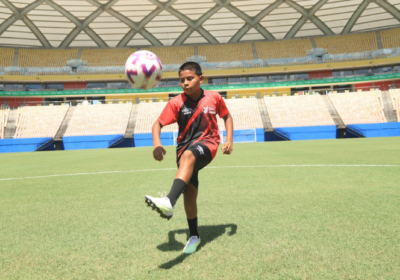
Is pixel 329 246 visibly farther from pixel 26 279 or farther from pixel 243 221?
pixel 26 279

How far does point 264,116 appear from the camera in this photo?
116 ft

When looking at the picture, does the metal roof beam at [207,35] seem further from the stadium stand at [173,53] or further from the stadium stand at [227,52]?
the stadium stand at [173,53]

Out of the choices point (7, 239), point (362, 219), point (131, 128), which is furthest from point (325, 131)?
point (7, 239)

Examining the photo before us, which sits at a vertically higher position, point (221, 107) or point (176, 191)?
point (221, 107)

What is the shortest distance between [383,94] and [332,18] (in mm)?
16646

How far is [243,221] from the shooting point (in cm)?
353

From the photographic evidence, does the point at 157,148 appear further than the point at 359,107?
No

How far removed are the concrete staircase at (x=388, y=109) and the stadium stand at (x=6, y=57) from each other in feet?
173

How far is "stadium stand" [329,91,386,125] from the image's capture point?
106 ft

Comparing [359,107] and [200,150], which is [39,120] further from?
[200,150]

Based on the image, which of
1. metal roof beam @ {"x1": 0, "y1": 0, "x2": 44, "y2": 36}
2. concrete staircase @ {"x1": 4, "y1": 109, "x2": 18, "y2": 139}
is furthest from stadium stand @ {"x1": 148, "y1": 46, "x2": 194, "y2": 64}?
concrete staircase @ {"x1": 4, "y1": 109, "x2": 18, "y2": 139}

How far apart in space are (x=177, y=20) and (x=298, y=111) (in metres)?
23.6

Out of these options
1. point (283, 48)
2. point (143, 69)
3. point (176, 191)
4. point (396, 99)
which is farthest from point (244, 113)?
point (176, 191)

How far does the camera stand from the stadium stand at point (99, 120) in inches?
1315
